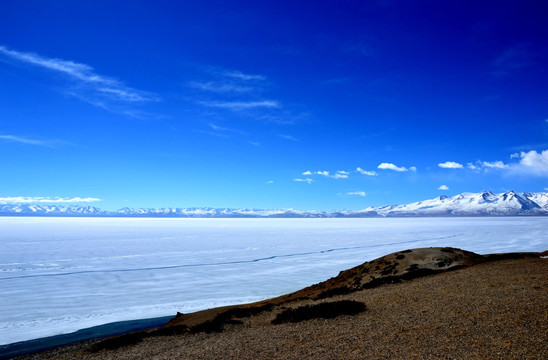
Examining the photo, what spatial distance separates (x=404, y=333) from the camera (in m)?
10.3

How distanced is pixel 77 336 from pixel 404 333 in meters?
14.3

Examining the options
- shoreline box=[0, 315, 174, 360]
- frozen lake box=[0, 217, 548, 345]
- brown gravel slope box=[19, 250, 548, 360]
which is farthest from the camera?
frozen lake box=[0, 217, 548, 345]

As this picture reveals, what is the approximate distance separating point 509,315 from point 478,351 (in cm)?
312

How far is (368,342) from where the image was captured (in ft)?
32.4

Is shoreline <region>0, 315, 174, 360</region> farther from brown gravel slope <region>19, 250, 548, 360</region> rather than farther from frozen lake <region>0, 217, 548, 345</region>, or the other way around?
brown gravel slope <region>19, 250, 548, 360</region>

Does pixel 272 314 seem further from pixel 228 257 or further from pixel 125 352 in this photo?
pixel 228 257

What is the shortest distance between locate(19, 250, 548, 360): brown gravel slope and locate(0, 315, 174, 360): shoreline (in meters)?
1.35

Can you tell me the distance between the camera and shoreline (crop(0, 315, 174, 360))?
48.8ft

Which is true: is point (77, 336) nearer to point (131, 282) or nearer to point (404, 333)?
point (131, 282)

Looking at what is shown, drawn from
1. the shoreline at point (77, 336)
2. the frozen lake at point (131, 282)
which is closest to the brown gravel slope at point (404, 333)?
the shoreline at point (77, 336)

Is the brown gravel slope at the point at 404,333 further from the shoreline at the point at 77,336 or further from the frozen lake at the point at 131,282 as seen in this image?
the frozen lake at the point at 131,282

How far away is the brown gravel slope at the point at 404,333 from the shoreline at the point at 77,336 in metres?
1.35

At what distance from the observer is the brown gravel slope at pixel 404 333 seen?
890cm

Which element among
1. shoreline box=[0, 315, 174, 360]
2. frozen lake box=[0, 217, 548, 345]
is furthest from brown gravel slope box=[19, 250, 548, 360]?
frozen lake box=[0, 217, 548, 345]
